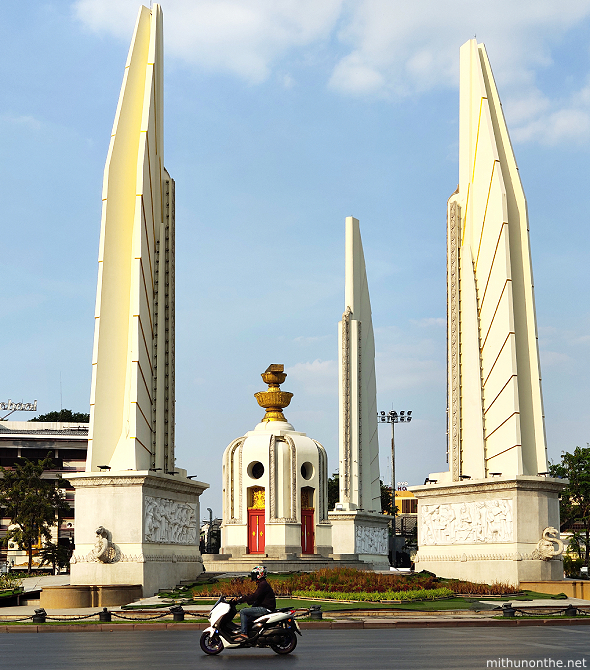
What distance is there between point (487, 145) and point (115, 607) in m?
18.2

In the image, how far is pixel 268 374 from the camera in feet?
159

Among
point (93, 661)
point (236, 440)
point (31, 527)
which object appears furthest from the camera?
point (31, 527)

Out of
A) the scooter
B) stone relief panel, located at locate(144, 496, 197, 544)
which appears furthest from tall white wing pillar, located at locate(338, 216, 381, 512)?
the scooter

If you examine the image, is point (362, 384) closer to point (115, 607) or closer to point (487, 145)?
point (487, 145)

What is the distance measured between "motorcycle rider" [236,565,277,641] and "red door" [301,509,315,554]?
3009 cm

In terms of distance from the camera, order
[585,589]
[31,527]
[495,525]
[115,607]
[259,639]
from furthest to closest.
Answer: [31,527]
[495,525]
[585,589]
[115,607]
[259,639]

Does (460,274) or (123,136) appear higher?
(123,136)

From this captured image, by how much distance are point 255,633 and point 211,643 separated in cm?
66

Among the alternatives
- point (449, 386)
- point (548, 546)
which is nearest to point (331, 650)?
point (548, 546)

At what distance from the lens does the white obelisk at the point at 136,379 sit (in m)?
24.4

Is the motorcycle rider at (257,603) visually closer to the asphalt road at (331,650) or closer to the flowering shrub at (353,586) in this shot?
the asphalt road at (331,650)

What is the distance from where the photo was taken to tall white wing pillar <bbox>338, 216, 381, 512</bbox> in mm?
46094

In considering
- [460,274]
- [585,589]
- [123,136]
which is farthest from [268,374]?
[585,589]

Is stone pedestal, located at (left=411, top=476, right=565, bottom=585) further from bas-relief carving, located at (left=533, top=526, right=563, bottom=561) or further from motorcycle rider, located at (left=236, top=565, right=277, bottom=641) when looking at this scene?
motorcycle rider, located at (left=236, top=565, right=277, bottom=641)
